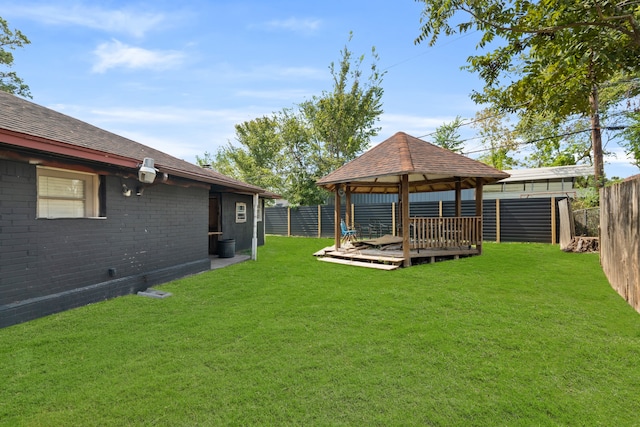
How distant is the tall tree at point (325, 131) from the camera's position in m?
19.0

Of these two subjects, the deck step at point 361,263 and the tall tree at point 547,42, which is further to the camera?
the deck step at point 361,263

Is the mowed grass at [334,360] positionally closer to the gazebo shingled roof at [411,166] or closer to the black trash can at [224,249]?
the gazebo shingled roof at [411,166]

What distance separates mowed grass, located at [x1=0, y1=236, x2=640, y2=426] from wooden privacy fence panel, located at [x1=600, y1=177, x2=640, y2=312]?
0.91ft

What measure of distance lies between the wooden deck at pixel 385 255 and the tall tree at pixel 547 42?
13.2ft

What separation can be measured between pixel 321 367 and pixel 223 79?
10310mm

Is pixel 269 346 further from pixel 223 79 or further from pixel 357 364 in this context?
pixel 223 79

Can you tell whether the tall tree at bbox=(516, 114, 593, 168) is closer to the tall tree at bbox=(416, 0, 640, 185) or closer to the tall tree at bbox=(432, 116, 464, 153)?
the tall tree at bbox=(432, 116, 464, 153)

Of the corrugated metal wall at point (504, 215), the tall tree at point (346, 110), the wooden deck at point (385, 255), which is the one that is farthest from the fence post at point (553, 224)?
the tall tree at point (346, 110)

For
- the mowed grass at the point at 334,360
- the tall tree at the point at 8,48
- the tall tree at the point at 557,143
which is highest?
the tall tree at the point at 8,48

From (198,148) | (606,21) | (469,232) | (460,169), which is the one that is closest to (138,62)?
(460,169)

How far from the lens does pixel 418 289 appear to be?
17.7 feet

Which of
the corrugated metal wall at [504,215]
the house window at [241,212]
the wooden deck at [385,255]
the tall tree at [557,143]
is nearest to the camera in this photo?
the wooden deck at [385,255]

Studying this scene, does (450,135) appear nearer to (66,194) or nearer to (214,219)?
(214,219)

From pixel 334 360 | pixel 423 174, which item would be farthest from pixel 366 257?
pixel 334 360
